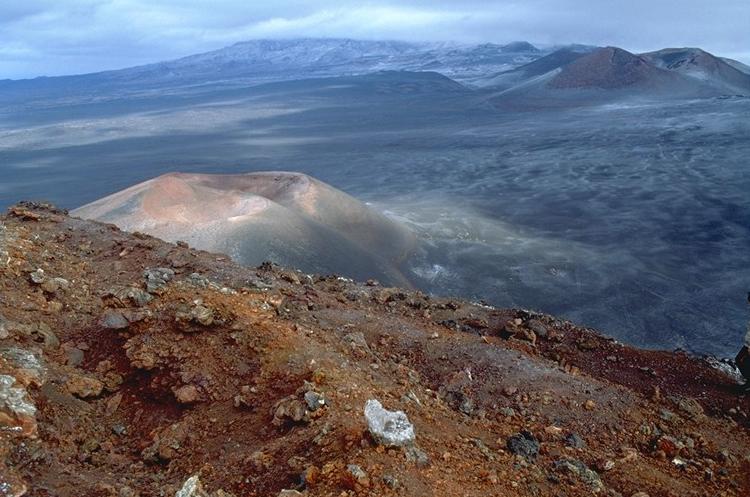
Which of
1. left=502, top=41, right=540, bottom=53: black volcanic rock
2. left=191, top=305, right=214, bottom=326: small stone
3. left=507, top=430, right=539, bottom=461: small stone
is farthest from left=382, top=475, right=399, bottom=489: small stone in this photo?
left=502, top=41, right=540, bottom=53: black volcanic rock

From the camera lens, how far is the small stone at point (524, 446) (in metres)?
4.29

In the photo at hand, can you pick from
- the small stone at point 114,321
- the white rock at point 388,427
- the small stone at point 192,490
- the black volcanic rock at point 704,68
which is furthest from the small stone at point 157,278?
the black volcanic rock at point 704,68

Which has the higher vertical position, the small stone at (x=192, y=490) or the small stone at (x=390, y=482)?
the small stone at (x=390, y=482)

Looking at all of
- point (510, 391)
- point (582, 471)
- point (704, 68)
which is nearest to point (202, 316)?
point (510, 391)

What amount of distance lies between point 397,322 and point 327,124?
230 ft

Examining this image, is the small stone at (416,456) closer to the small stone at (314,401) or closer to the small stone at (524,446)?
the small stone at (314,401)

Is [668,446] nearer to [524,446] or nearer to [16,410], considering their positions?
[524,446]

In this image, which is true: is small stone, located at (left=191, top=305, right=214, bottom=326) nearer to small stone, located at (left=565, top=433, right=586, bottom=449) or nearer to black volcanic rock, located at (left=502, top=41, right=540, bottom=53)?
small stone, located at (left=565, top=433, right=586, bottom=449)

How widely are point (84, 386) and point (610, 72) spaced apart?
88.1 m

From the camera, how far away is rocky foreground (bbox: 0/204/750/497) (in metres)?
3.54

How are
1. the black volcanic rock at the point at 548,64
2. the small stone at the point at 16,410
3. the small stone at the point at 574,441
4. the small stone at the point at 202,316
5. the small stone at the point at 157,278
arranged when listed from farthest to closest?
the black volcanic rock at the point at 548,64 < the small stone at the point at 157,278 < the small stone at the point at 202,316 < the small stone at the point at 574,441 < the small stone at the point at 16,410

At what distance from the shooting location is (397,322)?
7219 mm

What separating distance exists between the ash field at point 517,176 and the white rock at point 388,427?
15.3 metres

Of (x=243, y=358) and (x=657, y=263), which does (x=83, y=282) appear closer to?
(x=243, y=358)
